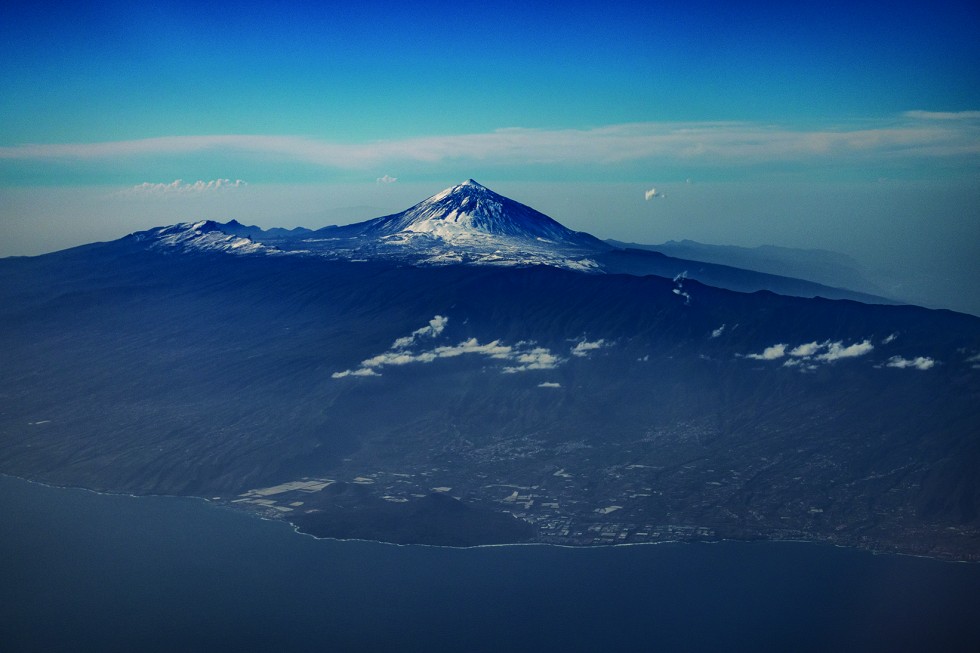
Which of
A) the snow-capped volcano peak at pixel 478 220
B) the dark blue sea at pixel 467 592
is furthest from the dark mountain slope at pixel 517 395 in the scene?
the snow-capped volcano peak at pixel 478 220

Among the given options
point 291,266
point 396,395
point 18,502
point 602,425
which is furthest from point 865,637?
point 291,266

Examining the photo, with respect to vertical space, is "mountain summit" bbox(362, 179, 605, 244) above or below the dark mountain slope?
above

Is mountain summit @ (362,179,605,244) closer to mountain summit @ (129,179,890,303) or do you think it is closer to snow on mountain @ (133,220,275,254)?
mountain summit @ (129,179,890,303)

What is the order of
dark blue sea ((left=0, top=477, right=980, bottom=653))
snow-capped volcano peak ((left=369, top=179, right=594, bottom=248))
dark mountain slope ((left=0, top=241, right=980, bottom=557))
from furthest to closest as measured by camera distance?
snow-capped volcano peak ((left=369, top=179, right=594, bottom=248)) < dark mountain slope ((left=0, top=241, right=980, bottom=557)) < dark blue sea ((left=0, top=477, right=980, bottom=653))

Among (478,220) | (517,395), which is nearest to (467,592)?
(517,395)

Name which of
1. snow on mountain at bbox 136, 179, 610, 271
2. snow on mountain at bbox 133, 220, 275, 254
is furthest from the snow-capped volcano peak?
snow on mountain at bbox 133, 220, 275, 254

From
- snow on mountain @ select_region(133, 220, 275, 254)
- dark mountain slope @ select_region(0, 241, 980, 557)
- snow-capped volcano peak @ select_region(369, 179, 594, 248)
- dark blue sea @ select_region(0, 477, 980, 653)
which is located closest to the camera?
dark blue sea @ select_region(0, 477, 980, 653)

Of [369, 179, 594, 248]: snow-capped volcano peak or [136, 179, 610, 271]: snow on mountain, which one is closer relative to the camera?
[136, 179, 610, 271]: snow on mountain

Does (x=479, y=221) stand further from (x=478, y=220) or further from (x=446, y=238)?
(x=446, y=238)

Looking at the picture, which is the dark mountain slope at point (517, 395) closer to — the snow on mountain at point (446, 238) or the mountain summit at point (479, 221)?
the snow on mountain at point (446, 238)
